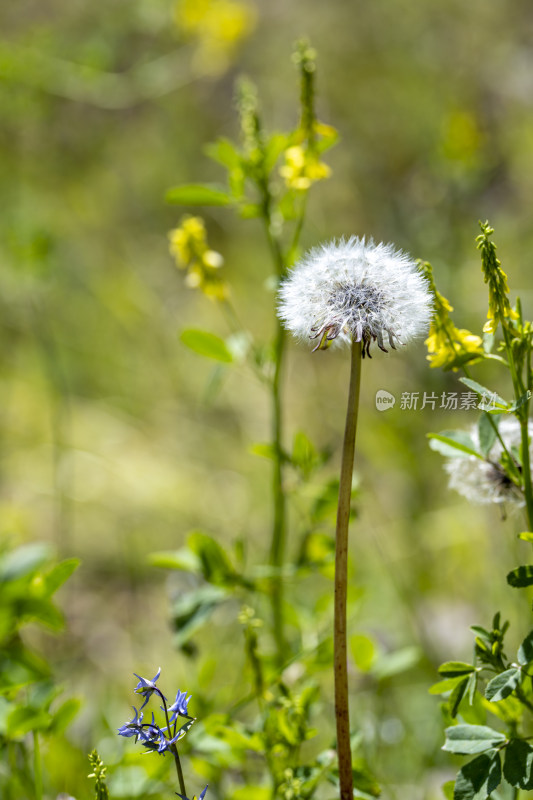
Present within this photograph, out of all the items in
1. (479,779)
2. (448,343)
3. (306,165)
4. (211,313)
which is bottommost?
(479,779)

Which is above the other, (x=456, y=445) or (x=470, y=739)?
(x=456, y=445)

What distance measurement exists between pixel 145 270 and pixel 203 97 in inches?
71.1

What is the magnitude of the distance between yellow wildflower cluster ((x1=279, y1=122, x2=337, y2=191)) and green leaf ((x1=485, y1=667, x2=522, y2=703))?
0.86 m

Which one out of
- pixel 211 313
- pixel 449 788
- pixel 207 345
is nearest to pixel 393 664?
pixel 449 788

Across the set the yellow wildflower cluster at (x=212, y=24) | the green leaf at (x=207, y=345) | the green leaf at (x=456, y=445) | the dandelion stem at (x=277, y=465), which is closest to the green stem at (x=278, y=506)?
the dandelion stem at (x=277, y=465)

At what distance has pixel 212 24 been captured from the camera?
3.57 m

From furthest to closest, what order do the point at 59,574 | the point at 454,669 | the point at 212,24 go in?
1. the point at 212,24
2. the point at 59,574
3. the point at 454,669

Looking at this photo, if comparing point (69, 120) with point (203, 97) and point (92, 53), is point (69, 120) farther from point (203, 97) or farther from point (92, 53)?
point (92, 53)

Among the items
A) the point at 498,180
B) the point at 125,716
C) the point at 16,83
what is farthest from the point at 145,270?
the point at 125,716

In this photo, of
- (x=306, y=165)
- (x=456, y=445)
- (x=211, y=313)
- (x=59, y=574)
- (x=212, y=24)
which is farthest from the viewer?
(x=211, y=313)

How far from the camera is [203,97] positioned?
18.1 feet

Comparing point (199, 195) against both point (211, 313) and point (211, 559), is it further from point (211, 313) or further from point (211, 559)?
point (211, 313)

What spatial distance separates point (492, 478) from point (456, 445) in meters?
0.12

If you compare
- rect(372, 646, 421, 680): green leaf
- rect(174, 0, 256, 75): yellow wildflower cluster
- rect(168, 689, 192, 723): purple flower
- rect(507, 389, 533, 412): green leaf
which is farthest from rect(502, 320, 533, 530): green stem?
rect(174, 0, 256, 75): yellow wildflower cluster
